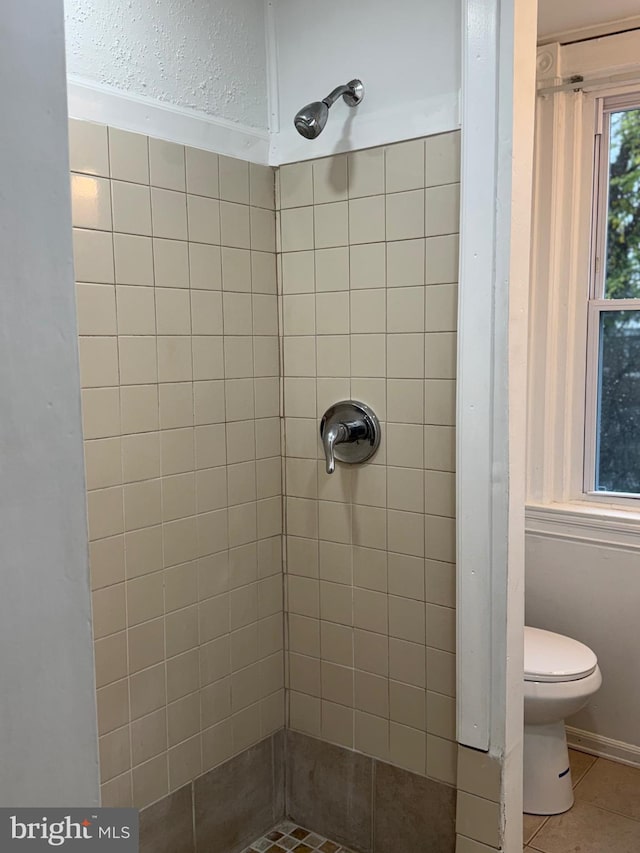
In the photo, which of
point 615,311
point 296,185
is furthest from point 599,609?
point 296,185

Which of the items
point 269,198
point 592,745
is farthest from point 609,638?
point 269,198

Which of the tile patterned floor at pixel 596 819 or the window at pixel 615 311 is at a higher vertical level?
the window at pixel 615 311

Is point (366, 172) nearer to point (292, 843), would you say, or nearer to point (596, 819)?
point (292, 843)

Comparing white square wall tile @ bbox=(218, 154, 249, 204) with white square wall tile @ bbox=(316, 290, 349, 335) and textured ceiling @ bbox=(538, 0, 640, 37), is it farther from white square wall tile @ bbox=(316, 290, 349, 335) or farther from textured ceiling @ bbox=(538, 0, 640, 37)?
textured ceiling @ bbox=(538, 0, 640, 37)

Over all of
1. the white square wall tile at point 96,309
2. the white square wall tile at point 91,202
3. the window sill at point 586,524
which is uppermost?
the white square wall tile at point 91,202

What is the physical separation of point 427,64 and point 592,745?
7.05 feet

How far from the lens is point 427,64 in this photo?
1.69 meters

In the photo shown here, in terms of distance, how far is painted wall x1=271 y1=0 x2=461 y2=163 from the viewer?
1.67m

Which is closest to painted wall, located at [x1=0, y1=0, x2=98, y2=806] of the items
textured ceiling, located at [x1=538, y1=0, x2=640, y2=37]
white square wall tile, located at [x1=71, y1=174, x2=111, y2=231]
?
white square wall tile, located at [x1=71, y1=174, x2=111, y2=231]

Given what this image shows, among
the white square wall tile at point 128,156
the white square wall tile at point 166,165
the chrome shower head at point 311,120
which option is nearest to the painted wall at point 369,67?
the chrome shower head at point 311,120

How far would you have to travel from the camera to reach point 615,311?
8.04 ft

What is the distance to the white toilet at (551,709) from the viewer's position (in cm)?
207

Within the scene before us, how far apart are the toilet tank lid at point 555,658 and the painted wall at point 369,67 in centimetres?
147

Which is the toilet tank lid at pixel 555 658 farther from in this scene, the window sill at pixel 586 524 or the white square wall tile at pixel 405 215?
the white square wall tile at pixel 405 215
